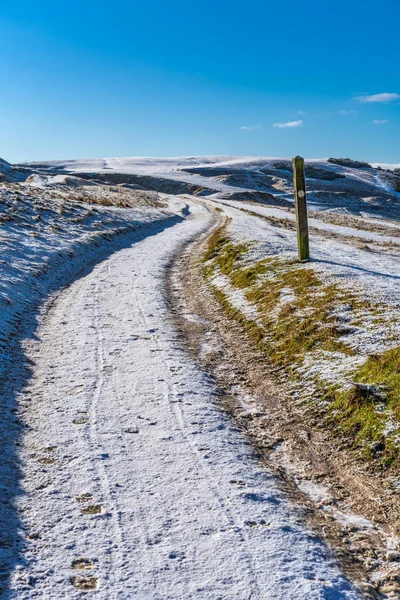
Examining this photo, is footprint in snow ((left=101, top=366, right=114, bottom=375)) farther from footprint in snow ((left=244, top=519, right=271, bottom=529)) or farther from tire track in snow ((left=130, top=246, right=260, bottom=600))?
footprint in snow ((left=244, top=519, right=271, bottom=529))

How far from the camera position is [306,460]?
Answer: 19.7ft

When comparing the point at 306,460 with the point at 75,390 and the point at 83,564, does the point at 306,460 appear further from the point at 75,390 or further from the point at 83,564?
the point at 75,390

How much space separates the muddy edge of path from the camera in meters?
4.43

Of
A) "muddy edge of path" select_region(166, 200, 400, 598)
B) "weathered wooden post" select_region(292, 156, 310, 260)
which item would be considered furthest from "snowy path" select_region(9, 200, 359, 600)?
"weathered wooden post" select_region(292, 156, 310, 260)

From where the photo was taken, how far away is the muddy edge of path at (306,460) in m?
4.43

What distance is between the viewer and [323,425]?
669 cm

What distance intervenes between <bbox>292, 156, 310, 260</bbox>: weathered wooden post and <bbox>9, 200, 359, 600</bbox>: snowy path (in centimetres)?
745

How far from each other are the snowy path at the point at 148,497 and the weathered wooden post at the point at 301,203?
7.45 metres

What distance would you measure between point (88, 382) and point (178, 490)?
331cm

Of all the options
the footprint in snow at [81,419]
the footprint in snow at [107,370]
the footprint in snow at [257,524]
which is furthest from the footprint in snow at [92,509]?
the footprint in snow at [107,370]

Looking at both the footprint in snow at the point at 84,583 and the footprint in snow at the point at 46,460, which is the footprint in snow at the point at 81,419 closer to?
the footprint in snow at the point at 46,460

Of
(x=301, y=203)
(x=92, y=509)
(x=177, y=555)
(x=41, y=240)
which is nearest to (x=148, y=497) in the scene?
(x=92, y=509)

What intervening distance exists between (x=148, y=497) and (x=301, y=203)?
11.7m

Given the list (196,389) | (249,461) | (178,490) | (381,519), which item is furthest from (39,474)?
(381,519)
